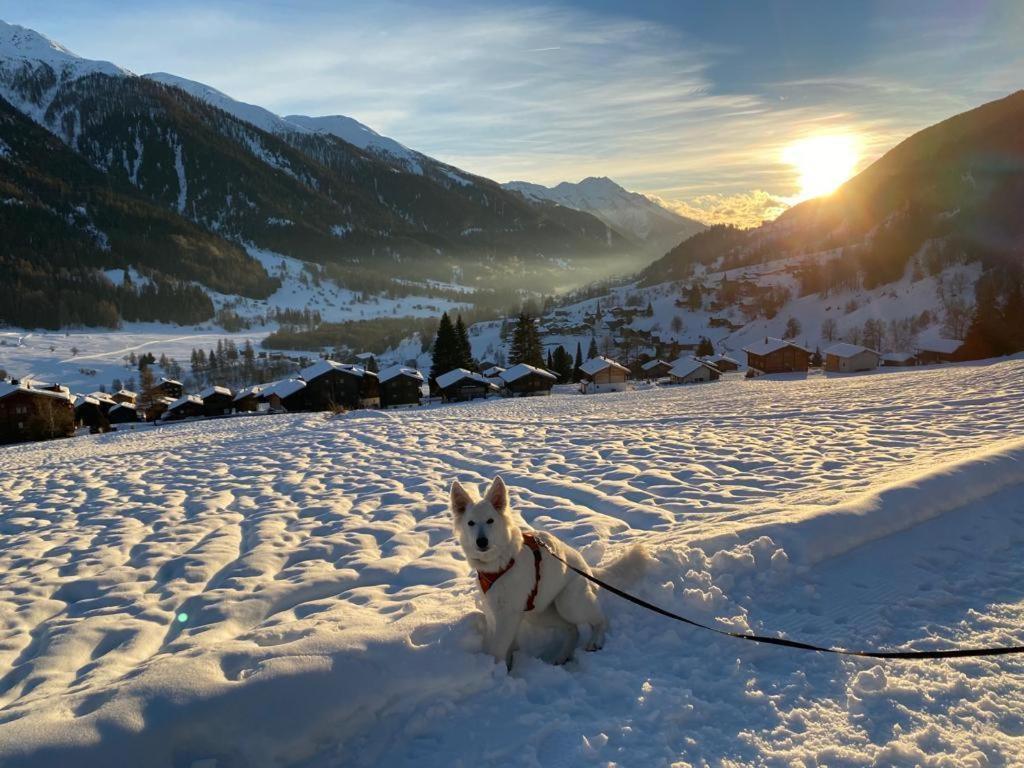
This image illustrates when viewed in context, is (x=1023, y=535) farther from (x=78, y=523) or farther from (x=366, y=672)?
(x=78, y=523)

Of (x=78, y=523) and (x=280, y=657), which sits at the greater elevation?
(x=280, y=657)

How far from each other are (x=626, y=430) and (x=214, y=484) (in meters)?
12.0

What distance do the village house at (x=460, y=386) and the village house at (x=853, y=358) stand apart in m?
42.7

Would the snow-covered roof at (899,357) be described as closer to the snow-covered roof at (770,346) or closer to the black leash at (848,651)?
the snow-covered roof at (770,346)

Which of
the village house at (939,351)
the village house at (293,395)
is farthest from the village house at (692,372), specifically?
the village house at (293,395)

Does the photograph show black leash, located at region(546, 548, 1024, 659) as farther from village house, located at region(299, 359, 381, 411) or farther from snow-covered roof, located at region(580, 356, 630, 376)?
snow-covered roof, located at region(580, 356, 630, 376)

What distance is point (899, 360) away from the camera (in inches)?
2731

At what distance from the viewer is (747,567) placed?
5.47 meters

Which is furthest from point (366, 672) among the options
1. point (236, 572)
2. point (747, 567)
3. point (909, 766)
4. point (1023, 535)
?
point (1023, 535)

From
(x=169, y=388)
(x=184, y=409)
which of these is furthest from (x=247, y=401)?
(x=169, y=388)

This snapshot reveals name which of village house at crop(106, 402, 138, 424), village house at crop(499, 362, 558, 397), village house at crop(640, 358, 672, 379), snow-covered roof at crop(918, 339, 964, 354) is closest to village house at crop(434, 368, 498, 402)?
village house at crop(499, 362, 558, 397)

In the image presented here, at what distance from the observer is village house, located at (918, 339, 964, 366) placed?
62.5 m

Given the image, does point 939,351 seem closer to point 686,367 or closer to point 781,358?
point 781,358

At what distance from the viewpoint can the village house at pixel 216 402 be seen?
2532 inches
